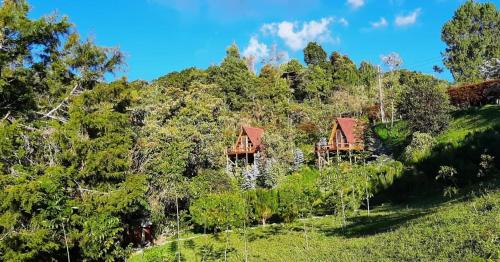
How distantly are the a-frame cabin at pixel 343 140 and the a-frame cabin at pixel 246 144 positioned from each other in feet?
19.0

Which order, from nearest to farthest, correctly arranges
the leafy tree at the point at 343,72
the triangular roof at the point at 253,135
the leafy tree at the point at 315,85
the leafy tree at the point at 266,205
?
the leafy tree at the point at 266,205
the triangular roof at the point at 253,135
the leafy tree at the point at 315,85
the leafy tree at the point at 343,72

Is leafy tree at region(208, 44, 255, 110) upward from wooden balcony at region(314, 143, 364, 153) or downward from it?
upward

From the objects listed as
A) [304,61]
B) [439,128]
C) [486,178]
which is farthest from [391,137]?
[304,61]

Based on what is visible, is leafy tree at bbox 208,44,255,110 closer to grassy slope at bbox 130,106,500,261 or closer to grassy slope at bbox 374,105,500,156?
grassy slope at bbox 374,105,500,156

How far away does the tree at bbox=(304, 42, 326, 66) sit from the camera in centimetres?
6366

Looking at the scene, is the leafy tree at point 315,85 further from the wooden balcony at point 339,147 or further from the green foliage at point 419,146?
the green foliage at point 419,146

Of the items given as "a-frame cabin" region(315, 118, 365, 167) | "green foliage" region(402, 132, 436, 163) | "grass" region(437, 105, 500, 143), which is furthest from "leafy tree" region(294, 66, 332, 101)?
"green foliage" region(402, 132, 436, 163)

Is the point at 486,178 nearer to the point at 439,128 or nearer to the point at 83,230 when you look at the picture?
the point at 439,128

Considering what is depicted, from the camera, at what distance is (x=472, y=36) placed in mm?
53719

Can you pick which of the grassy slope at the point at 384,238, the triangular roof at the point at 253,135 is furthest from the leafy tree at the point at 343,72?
the grassy slope at the point at 384,238

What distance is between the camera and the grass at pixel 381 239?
27.9 ft

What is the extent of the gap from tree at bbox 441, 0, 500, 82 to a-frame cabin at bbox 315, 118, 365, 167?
75.9 feet

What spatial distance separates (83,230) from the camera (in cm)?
1565

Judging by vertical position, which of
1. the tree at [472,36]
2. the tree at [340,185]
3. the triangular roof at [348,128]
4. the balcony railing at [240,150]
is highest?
the tree at [472,36]
